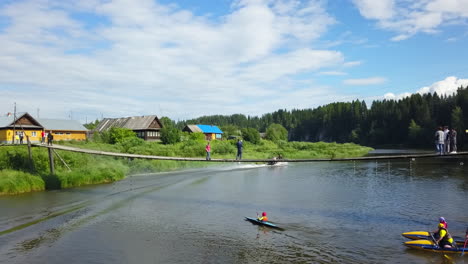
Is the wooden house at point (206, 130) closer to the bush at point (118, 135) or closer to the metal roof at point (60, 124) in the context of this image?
the bush at point (118, 135)

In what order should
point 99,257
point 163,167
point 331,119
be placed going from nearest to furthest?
point 99,257 < point 163,167 < point 331,119

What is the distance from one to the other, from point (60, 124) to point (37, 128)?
1042 cm

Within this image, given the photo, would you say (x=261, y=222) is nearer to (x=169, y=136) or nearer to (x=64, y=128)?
(x=169, y=136)

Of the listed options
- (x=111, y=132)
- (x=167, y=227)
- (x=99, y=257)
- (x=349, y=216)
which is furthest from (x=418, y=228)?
(x=111, y=132)

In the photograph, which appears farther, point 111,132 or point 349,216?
point 111,132

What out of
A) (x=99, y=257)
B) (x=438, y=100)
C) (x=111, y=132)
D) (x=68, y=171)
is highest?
(x=438, y=100)

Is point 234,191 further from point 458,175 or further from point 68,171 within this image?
point 458,175

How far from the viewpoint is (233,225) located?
20.4m

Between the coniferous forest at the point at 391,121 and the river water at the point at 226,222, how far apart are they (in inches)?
2563

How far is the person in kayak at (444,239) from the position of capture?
52.2 ft

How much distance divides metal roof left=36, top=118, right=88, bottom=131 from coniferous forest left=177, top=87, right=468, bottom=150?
58.7 metres

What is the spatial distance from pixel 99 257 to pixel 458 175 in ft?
127

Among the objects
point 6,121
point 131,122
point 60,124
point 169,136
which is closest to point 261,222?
point 169,136

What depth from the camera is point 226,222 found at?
21.0 m
